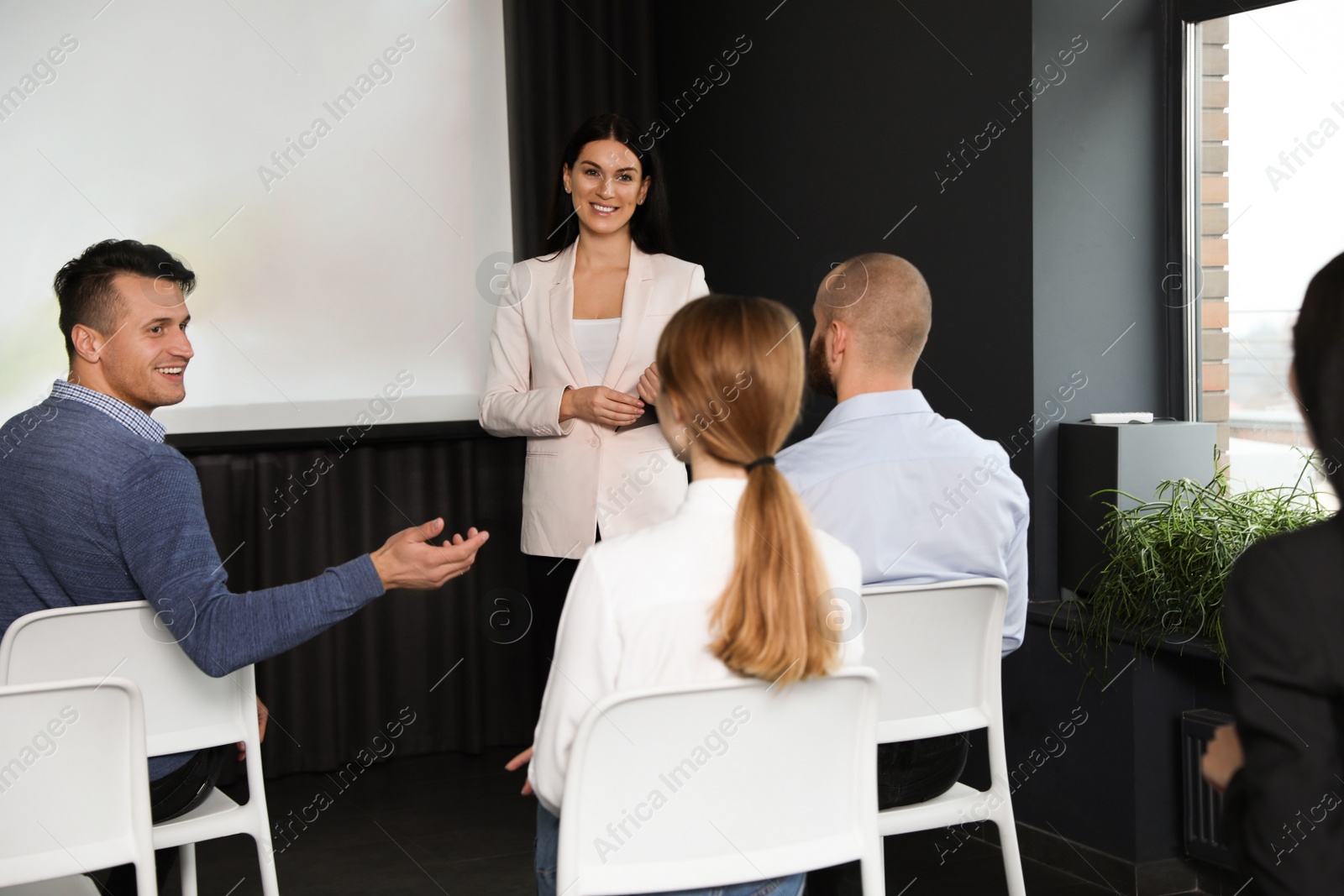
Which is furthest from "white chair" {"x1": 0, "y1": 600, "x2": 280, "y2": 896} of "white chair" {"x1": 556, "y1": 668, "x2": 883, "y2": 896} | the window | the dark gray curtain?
the window

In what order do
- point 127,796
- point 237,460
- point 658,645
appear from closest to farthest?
1. point 658,645
2. point 127,796
3. point 237,460

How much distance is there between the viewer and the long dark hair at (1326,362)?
94 centimetres

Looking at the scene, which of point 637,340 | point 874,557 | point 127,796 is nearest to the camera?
point 127,796

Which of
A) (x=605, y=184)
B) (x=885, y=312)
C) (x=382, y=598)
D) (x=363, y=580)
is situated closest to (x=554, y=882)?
(x=363, y=580)

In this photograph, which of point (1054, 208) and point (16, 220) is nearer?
point (1054, 208)

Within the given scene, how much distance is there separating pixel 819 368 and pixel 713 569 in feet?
2.80

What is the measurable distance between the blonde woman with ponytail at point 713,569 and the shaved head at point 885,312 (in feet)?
2.24

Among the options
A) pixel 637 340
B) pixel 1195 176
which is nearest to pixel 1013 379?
pixel 1195 176

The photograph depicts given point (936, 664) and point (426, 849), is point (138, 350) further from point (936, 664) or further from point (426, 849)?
point (426, 849)

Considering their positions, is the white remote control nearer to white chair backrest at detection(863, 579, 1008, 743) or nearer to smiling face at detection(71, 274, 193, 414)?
white chair backrest at detection(863, 579, 1008, 743)

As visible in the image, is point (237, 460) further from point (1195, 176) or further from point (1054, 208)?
point (1195, 176)

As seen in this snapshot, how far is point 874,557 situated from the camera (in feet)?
6.00

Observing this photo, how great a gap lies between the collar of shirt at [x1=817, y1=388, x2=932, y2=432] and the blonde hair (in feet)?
1.90

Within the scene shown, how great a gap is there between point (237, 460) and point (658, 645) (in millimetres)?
2607
